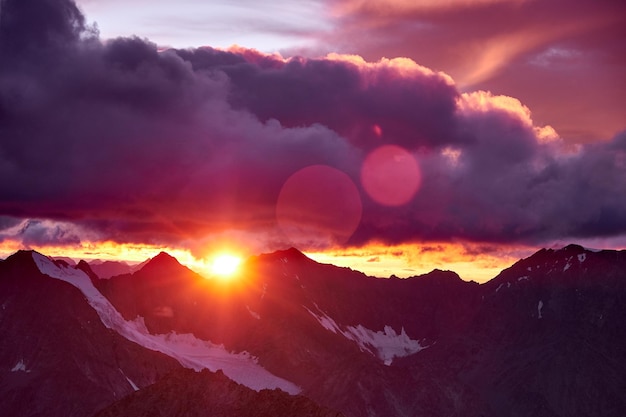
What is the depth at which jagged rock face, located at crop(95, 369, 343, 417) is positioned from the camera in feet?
505

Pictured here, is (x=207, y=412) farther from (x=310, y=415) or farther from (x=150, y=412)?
(x=310, y=415)

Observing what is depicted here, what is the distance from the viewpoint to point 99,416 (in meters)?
157

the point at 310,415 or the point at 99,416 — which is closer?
the point at 310,415

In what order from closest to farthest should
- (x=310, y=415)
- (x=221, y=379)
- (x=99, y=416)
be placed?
(x=310, y=415) < (x=99, y=416) < (x=221, y=379)

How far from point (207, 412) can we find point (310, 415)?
2751cm

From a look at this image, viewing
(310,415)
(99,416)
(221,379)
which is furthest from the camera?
(221,379)

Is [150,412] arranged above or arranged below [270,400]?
below

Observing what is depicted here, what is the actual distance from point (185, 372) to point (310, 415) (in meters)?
39.2

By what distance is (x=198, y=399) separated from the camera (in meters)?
167

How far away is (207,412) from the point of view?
536 ft

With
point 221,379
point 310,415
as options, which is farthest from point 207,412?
point 310,415

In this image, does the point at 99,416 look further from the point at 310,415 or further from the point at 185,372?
the point at 310,415

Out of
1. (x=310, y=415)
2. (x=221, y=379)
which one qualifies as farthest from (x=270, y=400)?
(x=221, y=379)

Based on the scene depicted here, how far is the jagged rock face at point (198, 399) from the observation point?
154m
